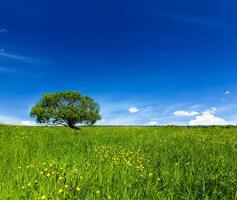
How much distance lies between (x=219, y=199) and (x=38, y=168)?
12.3 ft

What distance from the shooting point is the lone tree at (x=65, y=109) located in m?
57.1

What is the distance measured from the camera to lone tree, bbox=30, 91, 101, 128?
2248 inches

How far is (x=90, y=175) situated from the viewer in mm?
7000

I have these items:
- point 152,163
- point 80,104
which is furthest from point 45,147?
point 80,104

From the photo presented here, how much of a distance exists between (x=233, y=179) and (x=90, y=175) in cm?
285

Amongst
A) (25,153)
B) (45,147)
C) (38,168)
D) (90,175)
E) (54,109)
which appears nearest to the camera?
(90,175)

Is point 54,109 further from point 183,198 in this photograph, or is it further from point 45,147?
point 183,198

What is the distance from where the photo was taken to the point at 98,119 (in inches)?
2373

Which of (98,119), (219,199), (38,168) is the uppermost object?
(98,119)

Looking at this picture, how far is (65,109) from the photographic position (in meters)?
56.7

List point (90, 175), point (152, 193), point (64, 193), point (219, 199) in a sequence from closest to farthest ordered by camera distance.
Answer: point (64, 193) → point (152, 193) → point (219, 199) → point (90, 175)

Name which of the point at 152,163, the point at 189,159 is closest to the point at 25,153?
the point at 152,163

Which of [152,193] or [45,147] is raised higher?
[45,147]

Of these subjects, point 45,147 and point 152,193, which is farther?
point 45,147
